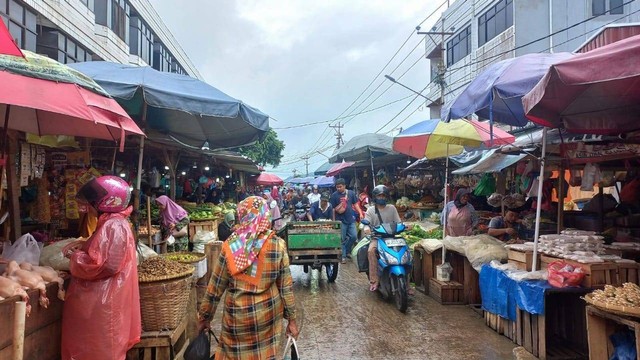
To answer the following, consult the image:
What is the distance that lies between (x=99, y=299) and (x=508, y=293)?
4.57m

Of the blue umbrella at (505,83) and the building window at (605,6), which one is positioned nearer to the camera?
the blue umbrella at (505,83)

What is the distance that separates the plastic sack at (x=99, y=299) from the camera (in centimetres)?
317

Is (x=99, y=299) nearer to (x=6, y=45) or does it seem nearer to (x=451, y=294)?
(x=6, y=45)

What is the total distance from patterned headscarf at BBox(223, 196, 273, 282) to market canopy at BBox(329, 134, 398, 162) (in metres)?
10.3

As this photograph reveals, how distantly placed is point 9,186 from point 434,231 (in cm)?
833

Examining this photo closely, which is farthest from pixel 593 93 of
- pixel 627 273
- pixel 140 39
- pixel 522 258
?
pixel 140 39

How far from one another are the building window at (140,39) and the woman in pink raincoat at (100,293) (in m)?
18.2

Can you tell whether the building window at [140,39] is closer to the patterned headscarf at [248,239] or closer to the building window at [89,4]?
the building window at [89,4]

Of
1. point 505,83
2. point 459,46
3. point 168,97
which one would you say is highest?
point 459,46

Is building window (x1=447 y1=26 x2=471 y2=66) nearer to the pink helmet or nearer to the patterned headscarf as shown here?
the patterned headscarf

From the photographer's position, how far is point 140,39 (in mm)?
20250

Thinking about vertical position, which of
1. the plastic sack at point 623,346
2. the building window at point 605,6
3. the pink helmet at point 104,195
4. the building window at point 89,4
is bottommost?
the plastic sack at point 623,346

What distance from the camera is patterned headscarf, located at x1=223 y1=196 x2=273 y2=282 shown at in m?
3.18

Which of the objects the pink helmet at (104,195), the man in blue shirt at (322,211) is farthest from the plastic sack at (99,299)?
the man in blue shirt at (322,211)
